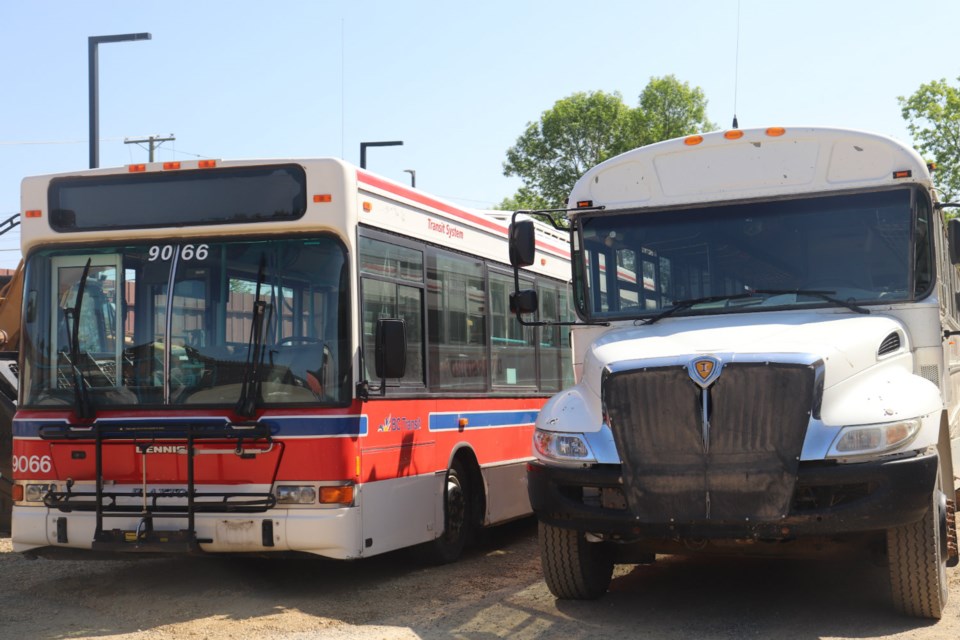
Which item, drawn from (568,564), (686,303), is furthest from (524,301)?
(568,564)

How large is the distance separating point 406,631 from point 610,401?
1.94 m

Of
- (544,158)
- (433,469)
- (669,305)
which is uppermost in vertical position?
(544,158)

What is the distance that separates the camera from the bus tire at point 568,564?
803 cm

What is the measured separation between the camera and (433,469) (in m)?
10.2

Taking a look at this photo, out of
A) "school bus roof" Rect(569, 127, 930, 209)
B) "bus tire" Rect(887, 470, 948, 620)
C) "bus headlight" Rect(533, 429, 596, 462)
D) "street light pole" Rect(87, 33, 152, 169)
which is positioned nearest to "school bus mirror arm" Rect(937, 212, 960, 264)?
"school bus roof" Rect(569, 127, 930, 209)

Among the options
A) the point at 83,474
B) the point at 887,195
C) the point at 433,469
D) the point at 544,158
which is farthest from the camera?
the point at 544,158

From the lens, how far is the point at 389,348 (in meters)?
8.94

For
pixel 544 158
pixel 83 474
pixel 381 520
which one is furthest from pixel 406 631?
pixel 544 158

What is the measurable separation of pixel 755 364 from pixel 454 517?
4.15 meters

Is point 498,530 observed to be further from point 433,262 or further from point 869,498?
point 869,498

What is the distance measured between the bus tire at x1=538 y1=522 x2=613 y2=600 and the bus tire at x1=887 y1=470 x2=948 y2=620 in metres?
1.93

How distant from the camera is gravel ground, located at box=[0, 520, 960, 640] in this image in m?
7.59

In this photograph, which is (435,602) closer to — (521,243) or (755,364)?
(521,243)

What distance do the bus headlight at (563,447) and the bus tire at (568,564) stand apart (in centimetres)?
55
